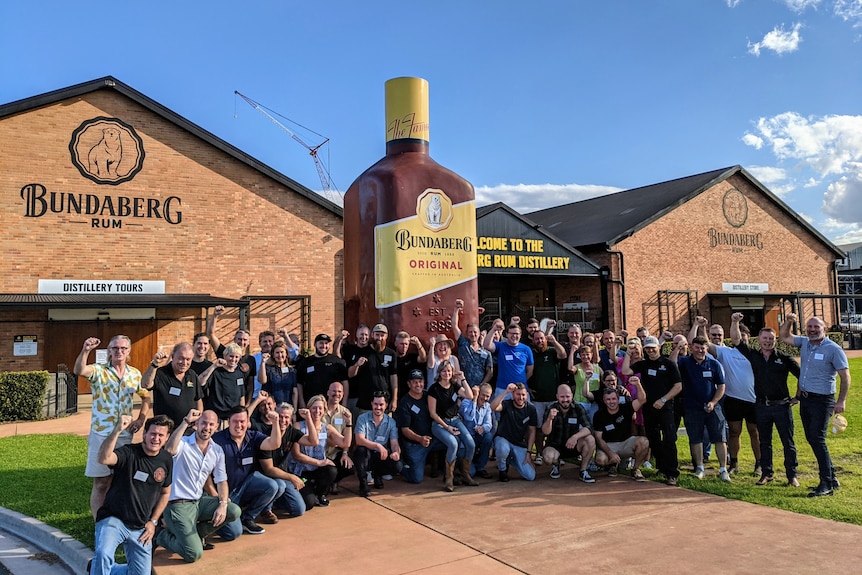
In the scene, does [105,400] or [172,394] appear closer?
[105,400]

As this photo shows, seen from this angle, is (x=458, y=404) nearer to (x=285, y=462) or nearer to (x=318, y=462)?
(x=318, y=462)

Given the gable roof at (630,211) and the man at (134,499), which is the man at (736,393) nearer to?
the man at (134,499)

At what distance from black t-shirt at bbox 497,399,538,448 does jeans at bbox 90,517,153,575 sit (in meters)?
3.98

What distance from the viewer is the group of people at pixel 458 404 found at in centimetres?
559

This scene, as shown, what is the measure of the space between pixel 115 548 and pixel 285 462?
1919 millimetres

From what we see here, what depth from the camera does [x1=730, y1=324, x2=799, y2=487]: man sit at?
6.55 meters

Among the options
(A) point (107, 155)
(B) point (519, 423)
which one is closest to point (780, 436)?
(B) point (519, 423)

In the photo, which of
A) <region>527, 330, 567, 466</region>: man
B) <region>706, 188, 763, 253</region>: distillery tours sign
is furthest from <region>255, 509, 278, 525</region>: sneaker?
<region>706, 188, 763, 253</region>: distillery tours sign

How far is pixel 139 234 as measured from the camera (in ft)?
52.7

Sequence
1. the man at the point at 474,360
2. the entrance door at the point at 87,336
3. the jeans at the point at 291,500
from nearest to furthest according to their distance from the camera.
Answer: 1. the jeans at the point at 291,500
2. the man at the point at 474,360
3. the entrance door at the point at 87,336

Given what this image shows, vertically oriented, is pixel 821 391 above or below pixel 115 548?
above

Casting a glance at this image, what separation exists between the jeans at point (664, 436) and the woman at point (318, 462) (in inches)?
140

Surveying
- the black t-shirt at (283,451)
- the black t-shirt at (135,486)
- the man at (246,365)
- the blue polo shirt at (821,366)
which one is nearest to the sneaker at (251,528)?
the black t-shirt at (283,451)

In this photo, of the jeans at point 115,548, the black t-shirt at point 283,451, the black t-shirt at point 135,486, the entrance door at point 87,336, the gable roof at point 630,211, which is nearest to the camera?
the jeans at point 115,548
